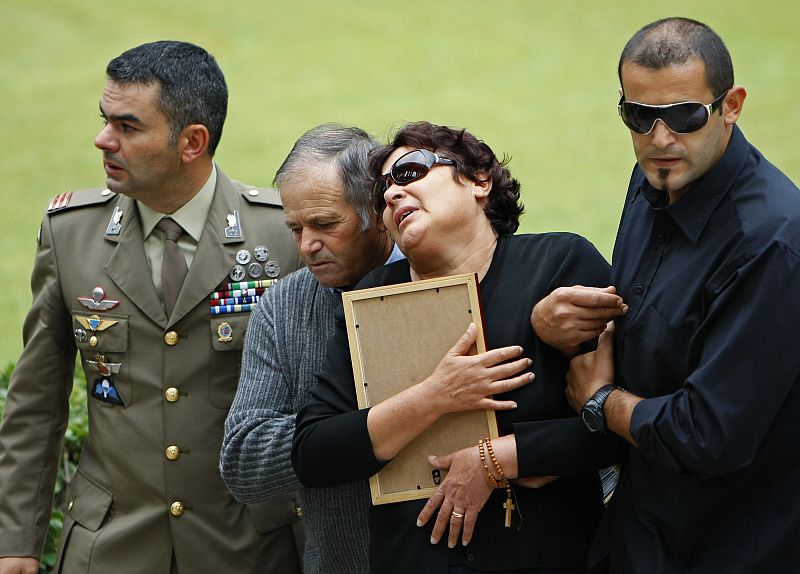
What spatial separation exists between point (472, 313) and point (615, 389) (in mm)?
335

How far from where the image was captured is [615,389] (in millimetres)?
2441

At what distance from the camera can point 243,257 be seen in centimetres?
335

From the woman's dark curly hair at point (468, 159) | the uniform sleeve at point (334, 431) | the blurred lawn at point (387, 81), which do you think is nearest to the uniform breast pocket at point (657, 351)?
the woman's dark curly hair at point (468, 159)

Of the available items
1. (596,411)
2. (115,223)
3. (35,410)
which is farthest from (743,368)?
(35,410)

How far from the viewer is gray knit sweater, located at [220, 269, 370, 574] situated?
2822mm

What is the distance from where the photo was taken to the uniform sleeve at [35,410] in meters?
3.39

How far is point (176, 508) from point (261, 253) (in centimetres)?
74

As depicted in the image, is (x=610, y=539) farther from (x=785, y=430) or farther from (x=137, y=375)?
(x=137, y=375)

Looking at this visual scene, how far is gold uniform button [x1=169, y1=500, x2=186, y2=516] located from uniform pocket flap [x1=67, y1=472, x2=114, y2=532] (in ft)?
0.57

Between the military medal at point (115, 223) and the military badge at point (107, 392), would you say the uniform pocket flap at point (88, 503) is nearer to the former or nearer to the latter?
the military badge at point (107, 392)

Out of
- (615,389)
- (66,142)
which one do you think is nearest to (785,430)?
(615,389)

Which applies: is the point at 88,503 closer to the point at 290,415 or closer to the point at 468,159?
the point at 290,415

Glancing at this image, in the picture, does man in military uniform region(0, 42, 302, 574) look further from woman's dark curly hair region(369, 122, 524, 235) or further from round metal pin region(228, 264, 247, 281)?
woman's dark curly hair region(369, 122, 524, 235)

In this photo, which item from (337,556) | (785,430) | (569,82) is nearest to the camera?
(785,430)
